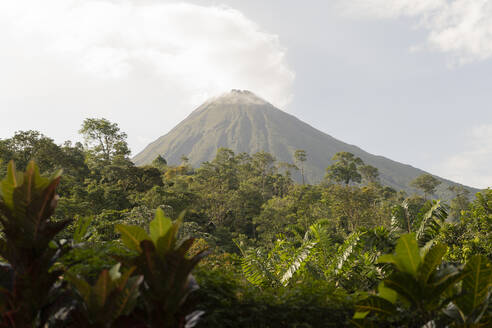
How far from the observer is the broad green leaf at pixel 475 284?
3.20 metres

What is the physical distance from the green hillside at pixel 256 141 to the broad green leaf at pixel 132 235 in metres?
133

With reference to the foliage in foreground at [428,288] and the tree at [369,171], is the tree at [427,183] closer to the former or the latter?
the tree at [369,171]

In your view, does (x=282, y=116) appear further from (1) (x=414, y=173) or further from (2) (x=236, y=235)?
(2) (x=236, y=235)

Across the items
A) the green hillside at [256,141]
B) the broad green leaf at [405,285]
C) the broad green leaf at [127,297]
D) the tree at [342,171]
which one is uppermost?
the green hillside at [256,141]

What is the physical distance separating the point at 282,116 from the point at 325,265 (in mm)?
186943

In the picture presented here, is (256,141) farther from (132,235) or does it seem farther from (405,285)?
(132,235)

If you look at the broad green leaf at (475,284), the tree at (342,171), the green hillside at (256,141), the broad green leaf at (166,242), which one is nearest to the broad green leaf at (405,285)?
the broad green leaf at (475,284)

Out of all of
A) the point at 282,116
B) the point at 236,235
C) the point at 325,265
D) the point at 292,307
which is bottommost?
the point at 236,235

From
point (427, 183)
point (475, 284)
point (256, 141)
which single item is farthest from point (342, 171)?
point (256, 141)

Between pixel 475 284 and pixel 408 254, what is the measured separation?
0.78 m

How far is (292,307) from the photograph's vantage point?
331cm

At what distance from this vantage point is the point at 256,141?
164m

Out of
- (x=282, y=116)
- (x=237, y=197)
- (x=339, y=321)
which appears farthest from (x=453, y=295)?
(x=282, y=116)

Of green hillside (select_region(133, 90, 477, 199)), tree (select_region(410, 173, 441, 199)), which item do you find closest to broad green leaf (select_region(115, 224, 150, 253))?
tree (select_region(410, 173, 441, 199))
